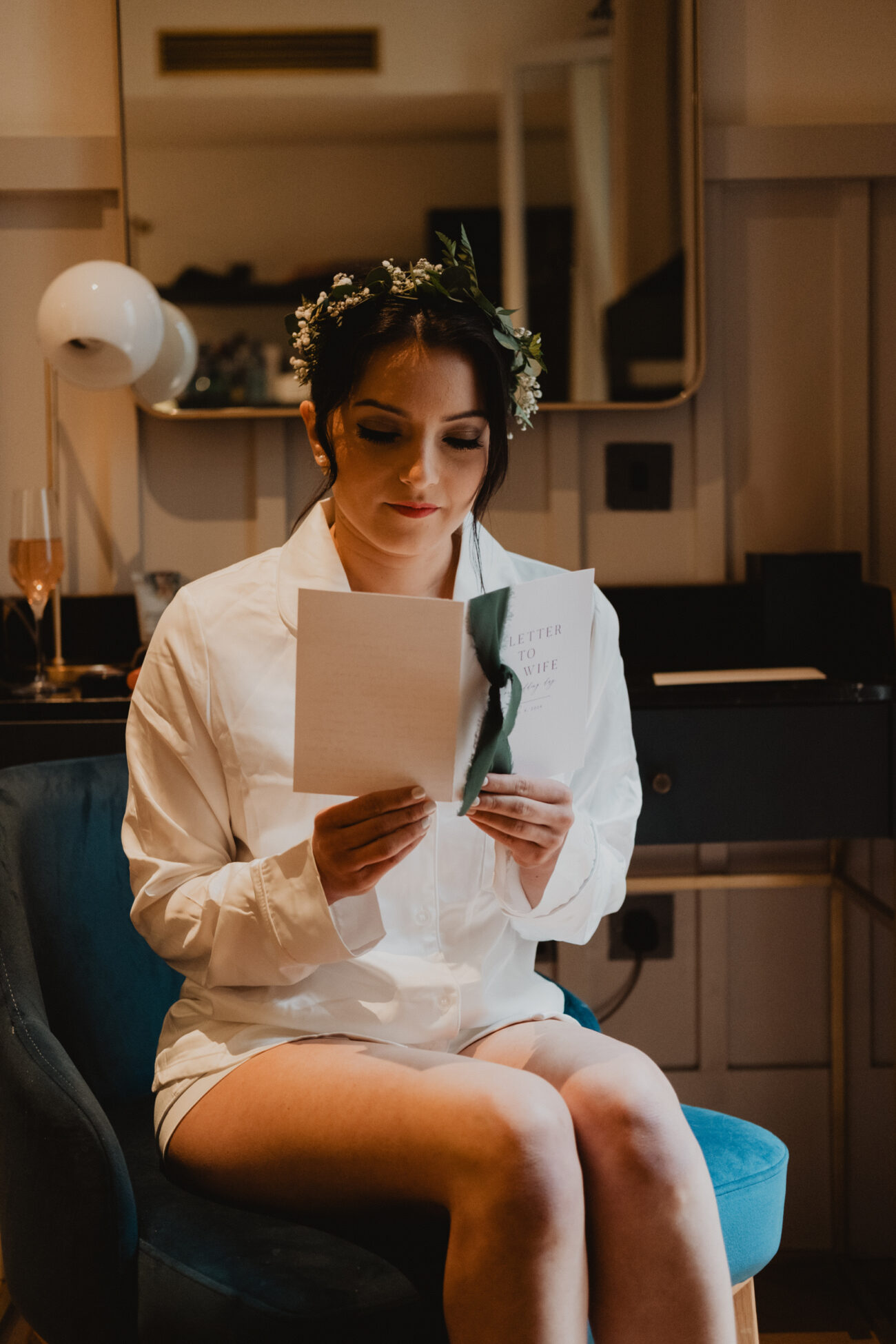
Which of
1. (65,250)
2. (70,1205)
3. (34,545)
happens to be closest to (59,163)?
(65,250)

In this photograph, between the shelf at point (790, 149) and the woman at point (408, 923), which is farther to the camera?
the shelf at point (790, 149)

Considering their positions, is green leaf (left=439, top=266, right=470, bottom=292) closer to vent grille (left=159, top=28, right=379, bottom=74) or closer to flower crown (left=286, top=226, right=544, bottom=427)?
flower crown (left=286, top=226, right=544, bottom=427)

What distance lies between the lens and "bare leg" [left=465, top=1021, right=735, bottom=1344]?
2.97 feet

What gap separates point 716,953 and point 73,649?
4.00 feet

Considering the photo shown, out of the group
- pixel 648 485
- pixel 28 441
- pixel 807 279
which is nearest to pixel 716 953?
pixel 648 485

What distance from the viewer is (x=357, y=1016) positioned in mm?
1098

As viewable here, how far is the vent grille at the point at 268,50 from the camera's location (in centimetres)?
183

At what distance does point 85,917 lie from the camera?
1.30m

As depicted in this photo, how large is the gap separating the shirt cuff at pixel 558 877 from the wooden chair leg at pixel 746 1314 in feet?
1.63

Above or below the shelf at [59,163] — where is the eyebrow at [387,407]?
below

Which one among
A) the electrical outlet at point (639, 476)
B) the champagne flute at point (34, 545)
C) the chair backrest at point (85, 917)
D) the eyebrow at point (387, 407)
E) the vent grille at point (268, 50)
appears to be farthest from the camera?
the electrical outlet at point (639, 476)

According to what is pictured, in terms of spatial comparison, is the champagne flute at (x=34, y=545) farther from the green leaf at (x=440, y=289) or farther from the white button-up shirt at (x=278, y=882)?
the green leaf at (x=440, y=289)

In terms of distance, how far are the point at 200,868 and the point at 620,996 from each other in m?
1.18

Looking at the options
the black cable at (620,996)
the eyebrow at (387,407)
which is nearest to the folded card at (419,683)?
the eyebrow at (387,407)
